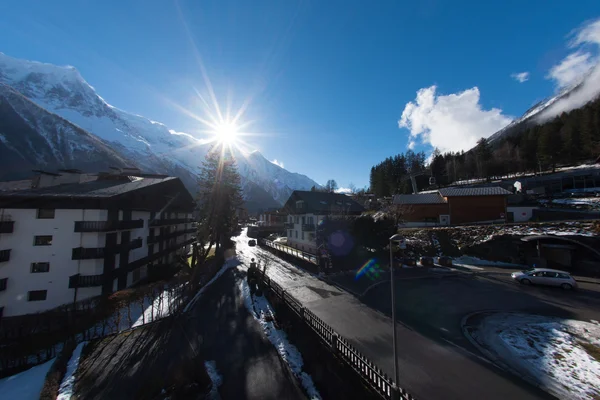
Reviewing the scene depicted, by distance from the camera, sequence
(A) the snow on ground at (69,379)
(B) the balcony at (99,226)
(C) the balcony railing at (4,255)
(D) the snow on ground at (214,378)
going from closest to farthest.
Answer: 1. (D) the snow on ground at (214,378)
2. (A) the snow on ground at (69,379)
3. (C) the balcony railing at (4,255)
4. (B) the balcony at (99,226)

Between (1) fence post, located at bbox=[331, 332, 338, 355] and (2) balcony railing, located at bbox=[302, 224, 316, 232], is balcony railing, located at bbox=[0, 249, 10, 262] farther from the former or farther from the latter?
(2) balcony railing, located at bbox=[302, 224, 316, 232]

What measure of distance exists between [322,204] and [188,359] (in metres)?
32.4

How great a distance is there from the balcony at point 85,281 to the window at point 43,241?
4122 millimetres

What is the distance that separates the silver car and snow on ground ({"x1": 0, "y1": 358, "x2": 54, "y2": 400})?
117 ft

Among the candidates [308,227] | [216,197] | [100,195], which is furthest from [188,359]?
[308,227]

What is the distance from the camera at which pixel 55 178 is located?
32.9 meters

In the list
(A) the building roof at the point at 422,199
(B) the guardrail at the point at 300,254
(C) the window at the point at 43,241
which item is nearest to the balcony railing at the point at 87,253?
(C) the window at the point at 43,241

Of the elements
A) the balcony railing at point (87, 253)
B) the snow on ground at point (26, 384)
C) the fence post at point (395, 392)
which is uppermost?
the balcony railing at point (87, 253)

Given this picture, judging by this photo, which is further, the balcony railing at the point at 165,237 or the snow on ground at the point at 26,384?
the balcony railing at the point at 165,237

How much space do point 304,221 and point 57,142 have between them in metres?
185

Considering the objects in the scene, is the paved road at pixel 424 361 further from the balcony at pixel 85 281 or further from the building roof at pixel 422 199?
the building roof at pixel 422 199

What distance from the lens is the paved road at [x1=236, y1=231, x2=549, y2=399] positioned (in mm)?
9383

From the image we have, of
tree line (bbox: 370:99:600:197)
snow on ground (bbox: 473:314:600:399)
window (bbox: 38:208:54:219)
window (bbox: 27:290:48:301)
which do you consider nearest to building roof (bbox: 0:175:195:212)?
window (bbox: 38:208:54:219)

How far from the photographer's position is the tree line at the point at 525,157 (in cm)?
6538
